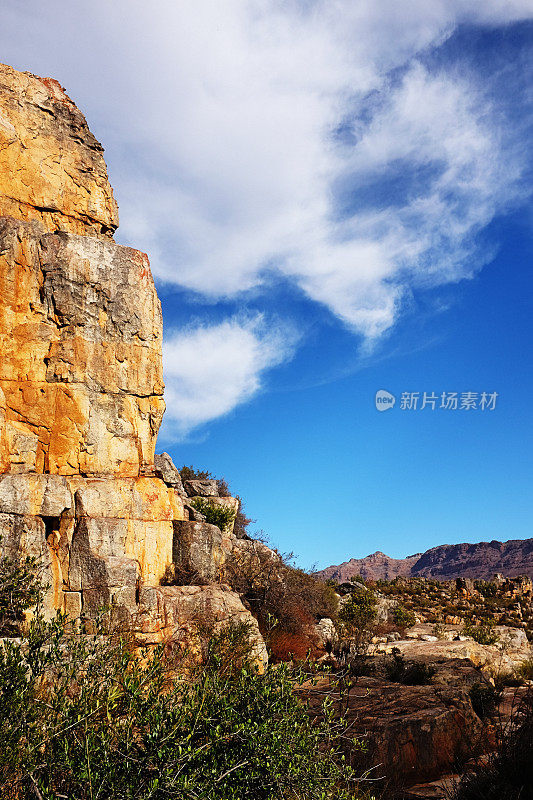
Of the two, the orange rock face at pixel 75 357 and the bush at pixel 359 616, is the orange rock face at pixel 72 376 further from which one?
the bush at pixel 359 616

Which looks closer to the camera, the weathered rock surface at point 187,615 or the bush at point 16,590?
the bush at point 16,590

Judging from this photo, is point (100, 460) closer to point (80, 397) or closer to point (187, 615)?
point (80, 397)

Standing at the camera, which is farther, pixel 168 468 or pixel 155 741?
pixel 168 468

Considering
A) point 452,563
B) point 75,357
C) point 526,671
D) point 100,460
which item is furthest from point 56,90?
point 452,563

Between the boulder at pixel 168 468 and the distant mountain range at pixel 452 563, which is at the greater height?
the boulder at pixel 168 468

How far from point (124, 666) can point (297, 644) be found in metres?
15.8

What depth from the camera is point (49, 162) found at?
18.4 meters

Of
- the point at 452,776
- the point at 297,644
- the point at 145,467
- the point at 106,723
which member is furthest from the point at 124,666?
the point at 297,644

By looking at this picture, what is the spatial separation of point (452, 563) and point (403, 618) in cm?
8068

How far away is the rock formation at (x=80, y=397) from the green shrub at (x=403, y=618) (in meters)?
14.5

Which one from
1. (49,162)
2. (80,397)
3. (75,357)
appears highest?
(49,162)

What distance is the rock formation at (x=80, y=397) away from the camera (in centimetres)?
1446

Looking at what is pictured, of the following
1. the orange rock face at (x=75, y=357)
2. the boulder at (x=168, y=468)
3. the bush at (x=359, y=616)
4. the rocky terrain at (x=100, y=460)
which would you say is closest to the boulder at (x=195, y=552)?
the rocky terrain at (x=100, y=460)

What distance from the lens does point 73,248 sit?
Answer: 17.1 metres
